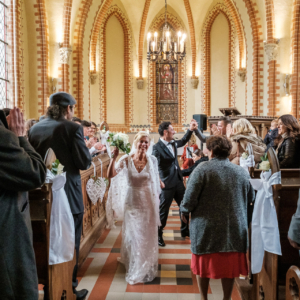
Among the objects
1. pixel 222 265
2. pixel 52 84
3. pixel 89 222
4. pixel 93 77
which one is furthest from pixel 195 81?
pixel 222 265

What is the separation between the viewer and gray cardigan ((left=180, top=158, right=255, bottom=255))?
246 cm

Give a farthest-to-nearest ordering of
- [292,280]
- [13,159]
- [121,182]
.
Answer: [121,182]
[292,280]
[13,159]

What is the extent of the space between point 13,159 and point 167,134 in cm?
312

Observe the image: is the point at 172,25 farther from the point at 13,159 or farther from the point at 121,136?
the point at 13,159

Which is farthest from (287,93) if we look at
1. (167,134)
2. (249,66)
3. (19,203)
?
(19,203)

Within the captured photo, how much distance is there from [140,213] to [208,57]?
12.1 metres

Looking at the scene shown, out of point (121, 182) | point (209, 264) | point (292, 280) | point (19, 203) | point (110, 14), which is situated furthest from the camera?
point (110, 14)

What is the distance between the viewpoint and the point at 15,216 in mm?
1627

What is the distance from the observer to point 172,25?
14.5m

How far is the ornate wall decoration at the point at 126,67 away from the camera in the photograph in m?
13.8

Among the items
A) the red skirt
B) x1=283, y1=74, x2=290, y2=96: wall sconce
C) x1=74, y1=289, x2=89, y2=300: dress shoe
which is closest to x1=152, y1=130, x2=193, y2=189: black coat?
x1=74, y1=289, x2=89, y2=300: dress shoe

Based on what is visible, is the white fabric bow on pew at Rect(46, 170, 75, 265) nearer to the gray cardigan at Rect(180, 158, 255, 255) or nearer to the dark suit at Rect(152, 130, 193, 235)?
the gray cardigan at Rect(180, 158, 255, 255)

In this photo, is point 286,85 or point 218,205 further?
point 286,85

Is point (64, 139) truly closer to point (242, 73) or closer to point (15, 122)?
point (15, 122)
